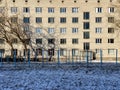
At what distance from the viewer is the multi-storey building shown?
221ft

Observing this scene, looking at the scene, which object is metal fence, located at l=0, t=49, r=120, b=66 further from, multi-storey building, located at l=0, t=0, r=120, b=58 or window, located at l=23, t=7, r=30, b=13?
window, located at l=23, t=7, r=30, b=13

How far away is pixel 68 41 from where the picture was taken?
67500 mm

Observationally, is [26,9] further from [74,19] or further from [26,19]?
[74,19]

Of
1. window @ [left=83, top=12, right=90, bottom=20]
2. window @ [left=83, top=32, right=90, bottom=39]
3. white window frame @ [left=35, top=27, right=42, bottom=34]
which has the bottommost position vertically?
window @ [left=83, top=32, right=90, bottom=39]

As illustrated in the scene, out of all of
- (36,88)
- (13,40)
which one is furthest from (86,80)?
(13,40)

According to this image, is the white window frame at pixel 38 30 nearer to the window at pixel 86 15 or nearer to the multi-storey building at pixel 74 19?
the multi-storey building at pixel 74 19

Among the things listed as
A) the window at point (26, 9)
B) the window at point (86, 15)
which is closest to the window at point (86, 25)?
the window at point (86, 15)

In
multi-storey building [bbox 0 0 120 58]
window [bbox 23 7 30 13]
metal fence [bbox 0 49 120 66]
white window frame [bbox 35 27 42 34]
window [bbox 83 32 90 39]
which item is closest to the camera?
metal fence [bbox 0 49 120 66]

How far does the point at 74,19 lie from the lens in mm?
67438

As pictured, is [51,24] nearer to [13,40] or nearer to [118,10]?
[13,40]

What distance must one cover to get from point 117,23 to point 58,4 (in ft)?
40.2

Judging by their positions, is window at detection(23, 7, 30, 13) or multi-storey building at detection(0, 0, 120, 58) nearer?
multi-storey building at detection(0, 0, 120, 58)

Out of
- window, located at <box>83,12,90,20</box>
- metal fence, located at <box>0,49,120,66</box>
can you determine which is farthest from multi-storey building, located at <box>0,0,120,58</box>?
metal fence, located at <box>0,49,120,66</box>

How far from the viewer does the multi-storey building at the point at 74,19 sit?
67250 millimetres
